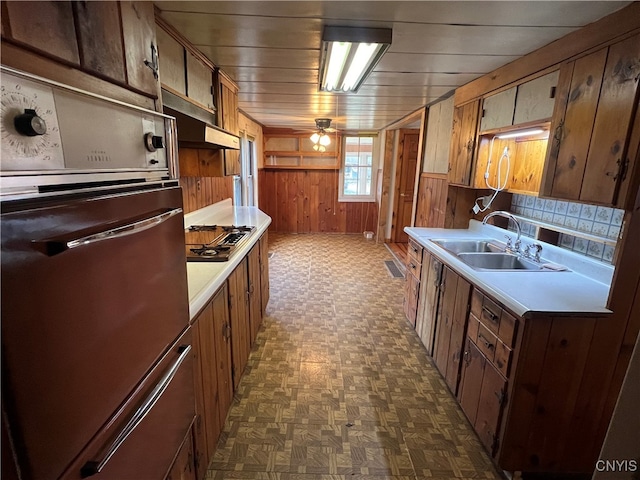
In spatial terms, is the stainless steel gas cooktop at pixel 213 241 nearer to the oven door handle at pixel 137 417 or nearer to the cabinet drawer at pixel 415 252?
the oven door handle at pixel 137 417

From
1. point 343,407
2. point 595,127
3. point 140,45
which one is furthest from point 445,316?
point 140,45

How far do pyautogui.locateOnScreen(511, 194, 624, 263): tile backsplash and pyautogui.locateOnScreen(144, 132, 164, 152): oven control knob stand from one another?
6.66 feet

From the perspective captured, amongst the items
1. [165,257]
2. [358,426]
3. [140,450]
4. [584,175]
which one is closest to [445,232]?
[584,175]

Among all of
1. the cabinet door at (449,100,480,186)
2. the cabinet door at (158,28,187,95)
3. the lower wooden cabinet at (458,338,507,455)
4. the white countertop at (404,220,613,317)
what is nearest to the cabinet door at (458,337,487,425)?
the lower wooden cabinet at (458,338,507,455)

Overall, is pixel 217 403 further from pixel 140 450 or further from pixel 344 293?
pixel 344 293

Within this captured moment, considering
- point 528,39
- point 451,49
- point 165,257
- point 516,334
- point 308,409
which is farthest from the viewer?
point 308,409

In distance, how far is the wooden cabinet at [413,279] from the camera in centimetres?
272

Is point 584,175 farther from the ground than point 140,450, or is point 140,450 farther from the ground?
point 584,175

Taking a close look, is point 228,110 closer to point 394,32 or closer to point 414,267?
point 394,32

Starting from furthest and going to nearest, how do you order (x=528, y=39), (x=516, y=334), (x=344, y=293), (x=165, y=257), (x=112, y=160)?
(x=344, y=293), (x=528, y=39), (x=516, y=334), (x=165, y=257), (x=112, y=160)

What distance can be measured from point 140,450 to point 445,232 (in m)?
2.61

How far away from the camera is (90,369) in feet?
2.13

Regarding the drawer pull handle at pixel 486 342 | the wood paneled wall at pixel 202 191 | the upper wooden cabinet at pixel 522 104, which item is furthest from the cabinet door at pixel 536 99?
the wood paneled wall at pixel 202 191

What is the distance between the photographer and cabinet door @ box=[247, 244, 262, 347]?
241 cm
